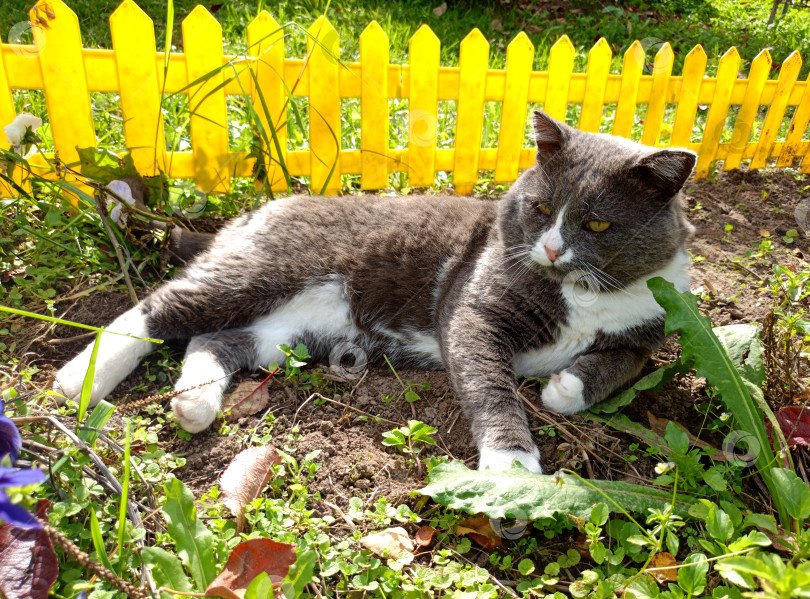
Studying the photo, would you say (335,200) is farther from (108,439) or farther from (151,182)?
(108,439)

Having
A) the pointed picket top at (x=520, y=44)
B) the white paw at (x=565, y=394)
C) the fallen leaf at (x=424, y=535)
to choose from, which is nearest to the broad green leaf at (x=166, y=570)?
the fallen leaf at (x=424, y=535)

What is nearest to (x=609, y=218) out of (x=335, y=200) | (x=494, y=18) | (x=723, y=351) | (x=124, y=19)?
(x=723, y=351)

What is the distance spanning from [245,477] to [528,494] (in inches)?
34.1

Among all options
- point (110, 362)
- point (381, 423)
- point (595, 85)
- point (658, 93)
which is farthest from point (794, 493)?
point (658, 93)

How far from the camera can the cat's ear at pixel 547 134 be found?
2.50 m

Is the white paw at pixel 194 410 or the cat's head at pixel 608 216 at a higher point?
the cat's head at pixel 608 216

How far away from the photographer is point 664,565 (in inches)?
65.1

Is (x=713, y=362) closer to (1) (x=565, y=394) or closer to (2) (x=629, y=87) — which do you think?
(1) (x=565, y=394)

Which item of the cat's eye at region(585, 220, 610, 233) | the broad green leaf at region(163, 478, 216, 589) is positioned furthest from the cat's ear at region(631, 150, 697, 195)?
the broad green leaf at region(163, 478, 216, 589)

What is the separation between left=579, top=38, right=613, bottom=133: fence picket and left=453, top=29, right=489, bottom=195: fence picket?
849 mm

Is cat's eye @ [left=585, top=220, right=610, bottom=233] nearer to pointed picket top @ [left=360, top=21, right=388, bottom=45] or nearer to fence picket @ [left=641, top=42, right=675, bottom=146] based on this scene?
pointed picket top @ [left=360, top=21, right=388, bottom=45]

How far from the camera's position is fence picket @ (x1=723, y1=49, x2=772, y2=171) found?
15.7 ft

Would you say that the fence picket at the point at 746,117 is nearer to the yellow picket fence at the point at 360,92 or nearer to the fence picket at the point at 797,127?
the yellow picket fence at the point at 360,92

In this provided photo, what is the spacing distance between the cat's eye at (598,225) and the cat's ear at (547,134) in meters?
0.41
